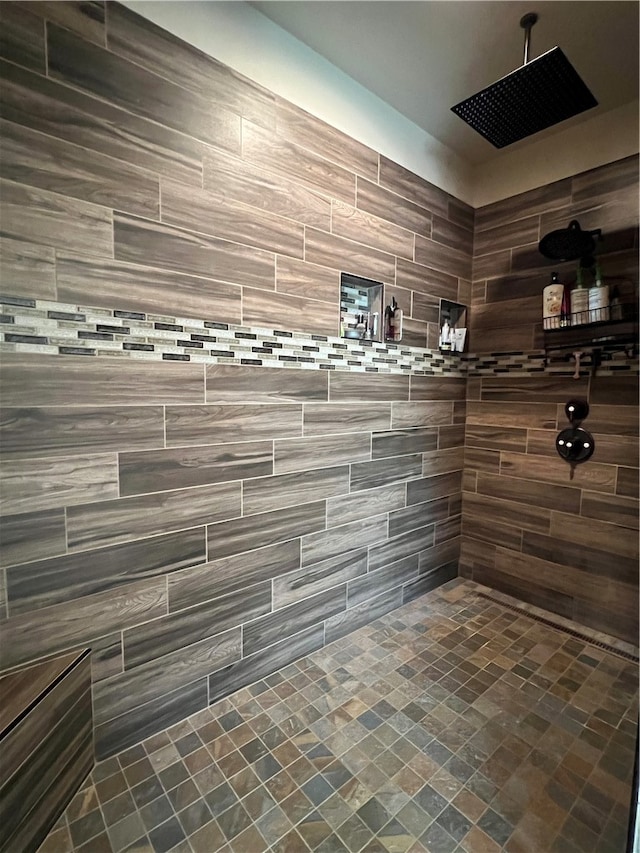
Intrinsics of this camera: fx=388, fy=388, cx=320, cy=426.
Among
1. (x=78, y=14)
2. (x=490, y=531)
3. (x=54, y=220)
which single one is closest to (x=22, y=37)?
(x=78, y=14)

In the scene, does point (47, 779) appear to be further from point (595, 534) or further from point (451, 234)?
point (451, 234)

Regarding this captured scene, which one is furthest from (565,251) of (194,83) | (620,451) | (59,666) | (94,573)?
(59,666)

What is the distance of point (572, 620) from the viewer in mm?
1970

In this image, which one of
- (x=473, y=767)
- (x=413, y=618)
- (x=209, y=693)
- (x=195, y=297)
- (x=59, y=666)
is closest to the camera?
(x=59, y=666)

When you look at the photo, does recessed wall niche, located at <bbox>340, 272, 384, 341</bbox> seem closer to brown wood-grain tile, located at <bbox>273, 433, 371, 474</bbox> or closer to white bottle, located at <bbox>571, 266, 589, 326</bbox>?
brown wood-grain tile, located at <bbox>273, 433, 371, 474</bbox>

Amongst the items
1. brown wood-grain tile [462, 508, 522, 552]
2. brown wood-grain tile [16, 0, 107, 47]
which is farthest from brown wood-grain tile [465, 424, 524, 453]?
brown wood-grain tile [16, 0, 107, 47]

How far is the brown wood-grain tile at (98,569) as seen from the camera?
1.05m

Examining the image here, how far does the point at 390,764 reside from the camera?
3.88ft

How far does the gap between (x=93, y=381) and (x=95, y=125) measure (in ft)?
2.33

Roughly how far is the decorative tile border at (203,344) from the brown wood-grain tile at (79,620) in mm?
718

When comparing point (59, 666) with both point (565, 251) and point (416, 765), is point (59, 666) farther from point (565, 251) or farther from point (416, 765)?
point (565, 251)

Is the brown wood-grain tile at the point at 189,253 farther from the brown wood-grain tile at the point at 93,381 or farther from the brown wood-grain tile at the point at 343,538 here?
the brown wood-grain tile at the point at 343,538

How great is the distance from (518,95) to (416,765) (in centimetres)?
229

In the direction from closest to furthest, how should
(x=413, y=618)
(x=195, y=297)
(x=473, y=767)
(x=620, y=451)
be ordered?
(x=473, y=767), (x=195, y=297), (x=620, y=451), (x=413, y=618)
